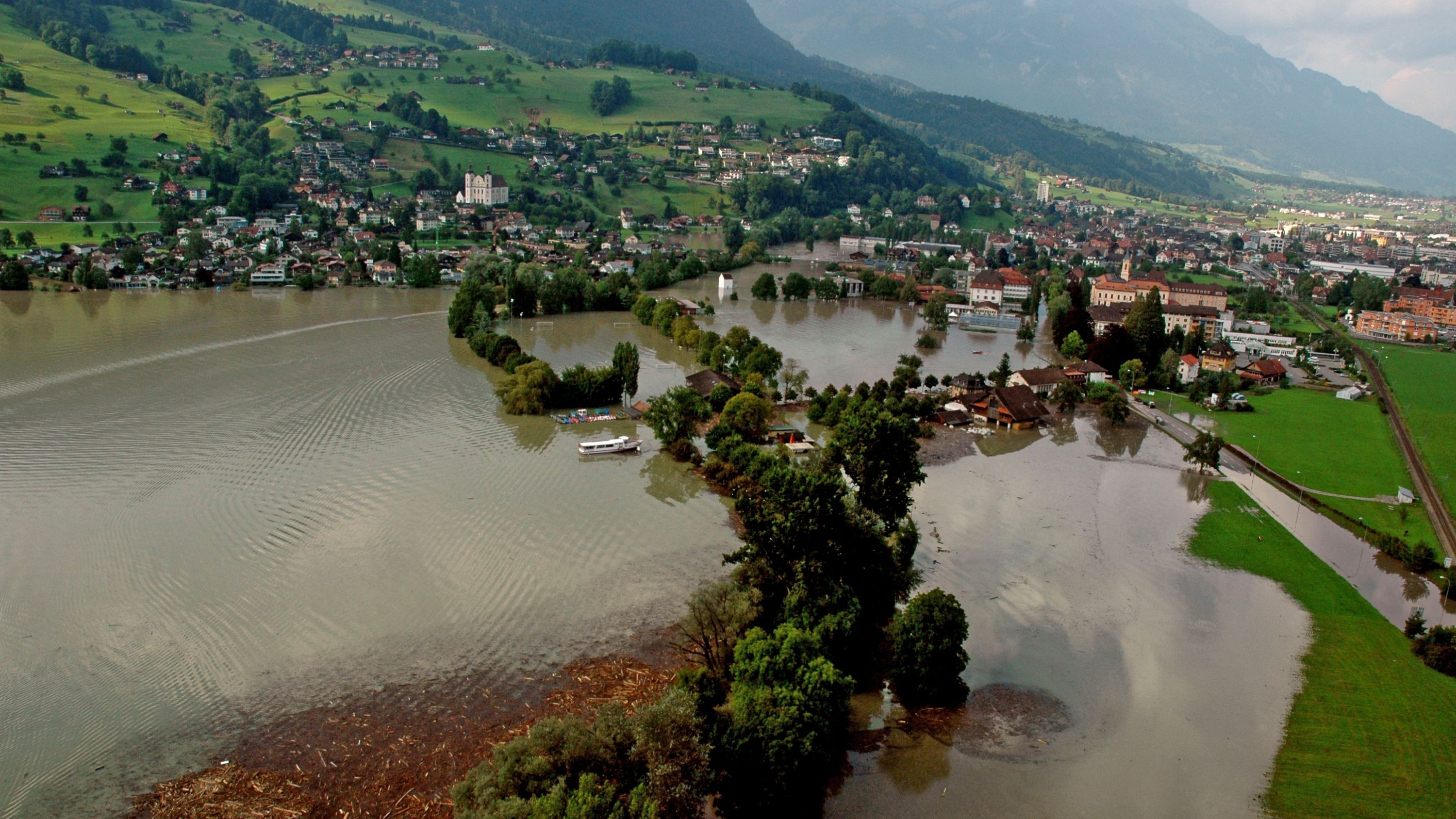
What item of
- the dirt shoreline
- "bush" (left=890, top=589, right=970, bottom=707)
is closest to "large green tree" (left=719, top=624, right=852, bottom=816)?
"bush" (left=890, top=589, right=970, bottom=707)

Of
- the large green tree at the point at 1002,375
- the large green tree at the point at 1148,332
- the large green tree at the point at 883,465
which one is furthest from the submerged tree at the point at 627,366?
the large green tree at the point at 1148,332

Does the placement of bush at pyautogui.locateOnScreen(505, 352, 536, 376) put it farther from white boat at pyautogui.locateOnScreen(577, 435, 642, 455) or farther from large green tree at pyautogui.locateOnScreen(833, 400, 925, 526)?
large green tree at pyautogui.locateOnScreen(833, 400, 925, 526)

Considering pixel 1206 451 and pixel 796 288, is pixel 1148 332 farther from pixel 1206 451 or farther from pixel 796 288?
pixel 796 288

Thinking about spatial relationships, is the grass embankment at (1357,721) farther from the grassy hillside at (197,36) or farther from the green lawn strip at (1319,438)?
the grassy hillside at (197,36)

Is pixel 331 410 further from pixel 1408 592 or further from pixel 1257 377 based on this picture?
pixel 1257 377

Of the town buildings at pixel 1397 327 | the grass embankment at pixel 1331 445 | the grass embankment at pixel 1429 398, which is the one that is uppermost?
the town buildings at pixel 1397 327

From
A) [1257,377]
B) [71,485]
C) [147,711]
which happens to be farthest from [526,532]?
[1257,377]
